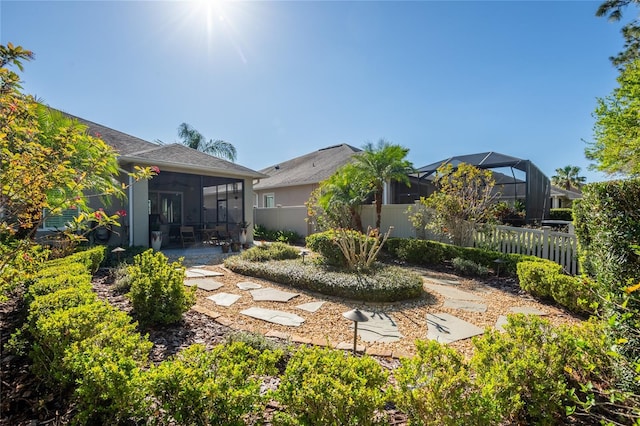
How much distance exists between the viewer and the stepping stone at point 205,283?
5664 mm

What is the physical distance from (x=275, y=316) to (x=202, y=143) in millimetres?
23809

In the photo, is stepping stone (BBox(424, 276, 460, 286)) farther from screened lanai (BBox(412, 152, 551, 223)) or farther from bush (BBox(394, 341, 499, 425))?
screened lanai (BBox(412, 152, 551, 223))

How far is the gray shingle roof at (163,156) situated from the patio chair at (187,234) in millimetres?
2319

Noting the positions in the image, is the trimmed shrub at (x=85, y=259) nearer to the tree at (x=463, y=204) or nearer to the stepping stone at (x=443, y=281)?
the stepping stone at (x=443, y=281)

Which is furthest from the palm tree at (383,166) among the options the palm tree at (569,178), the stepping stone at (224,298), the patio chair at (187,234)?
the palm tree at (569,178)

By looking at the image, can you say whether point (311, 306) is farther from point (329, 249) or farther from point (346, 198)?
point (346, 198)

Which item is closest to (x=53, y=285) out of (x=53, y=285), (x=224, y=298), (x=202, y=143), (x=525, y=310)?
(x=53, y=285)

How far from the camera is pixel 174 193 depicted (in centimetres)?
1293

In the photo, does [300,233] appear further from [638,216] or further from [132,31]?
[638,216]

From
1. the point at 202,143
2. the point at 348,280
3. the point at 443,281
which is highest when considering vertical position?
the point at 202,143

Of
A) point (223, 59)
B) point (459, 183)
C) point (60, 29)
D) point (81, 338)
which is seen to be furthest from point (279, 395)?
point (459, 183)

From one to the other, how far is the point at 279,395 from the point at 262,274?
5.07 metres

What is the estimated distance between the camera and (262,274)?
6.57 metres

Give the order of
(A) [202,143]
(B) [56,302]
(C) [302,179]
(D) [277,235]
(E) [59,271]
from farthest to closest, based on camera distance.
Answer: (A) [202,143] < (C) [302,179] < (D) [277,235] < (E) [59,271] < (B) [56,302]
